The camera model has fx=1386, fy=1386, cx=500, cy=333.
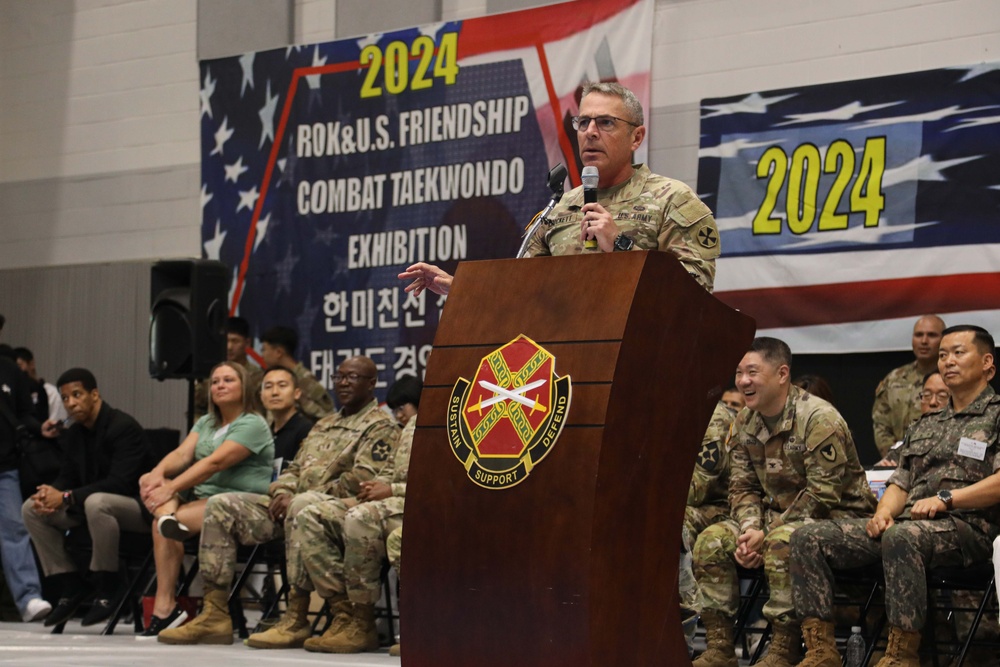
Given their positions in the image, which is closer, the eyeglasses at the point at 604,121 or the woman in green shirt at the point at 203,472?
the eyeglasses at the point at 604,121

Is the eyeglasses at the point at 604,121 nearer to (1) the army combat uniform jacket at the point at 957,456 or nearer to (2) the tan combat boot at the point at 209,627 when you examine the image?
(1) the army combat uniform jacket at the point at 957,456

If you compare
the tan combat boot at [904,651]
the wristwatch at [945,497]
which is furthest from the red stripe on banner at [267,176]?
the tan combat boot at [904,651]

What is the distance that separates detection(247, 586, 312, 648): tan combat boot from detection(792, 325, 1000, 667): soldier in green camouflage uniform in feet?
7.57

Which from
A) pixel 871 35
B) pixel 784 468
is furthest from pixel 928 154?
pixel 784 468

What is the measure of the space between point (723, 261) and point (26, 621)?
13.5 ft

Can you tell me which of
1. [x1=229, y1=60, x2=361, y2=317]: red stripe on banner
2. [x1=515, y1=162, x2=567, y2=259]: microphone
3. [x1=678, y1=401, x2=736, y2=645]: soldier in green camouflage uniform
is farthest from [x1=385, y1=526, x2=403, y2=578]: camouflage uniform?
[x1=229, y1=60, x2=361, y2=317]: red stripe on banner

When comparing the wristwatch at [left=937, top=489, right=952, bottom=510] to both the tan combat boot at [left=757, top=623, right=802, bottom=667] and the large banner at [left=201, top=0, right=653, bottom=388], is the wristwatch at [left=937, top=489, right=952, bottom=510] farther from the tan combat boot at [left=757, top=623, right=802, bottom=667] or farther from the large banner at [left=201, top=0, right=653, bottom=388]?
the large banner at [left=201, top=0, right=653, bottom=388]

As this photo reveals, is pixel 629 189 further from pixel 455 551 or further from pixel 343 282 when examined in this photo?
pixel 343 282

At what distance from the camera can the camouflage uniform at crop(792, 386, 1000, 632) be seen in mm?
4328

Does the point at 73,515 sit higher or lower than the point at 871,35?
lower

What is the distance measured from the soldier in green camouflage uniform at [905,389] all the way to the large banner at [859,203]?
165 millimetres

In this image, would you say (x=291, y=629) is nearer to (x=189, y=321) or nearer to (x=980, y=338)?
(x=189, y=321)

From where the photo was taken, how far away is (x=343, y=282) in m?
8.66

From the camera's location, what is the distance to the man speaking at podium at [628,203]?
113 inches
